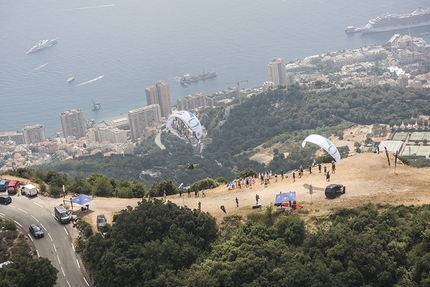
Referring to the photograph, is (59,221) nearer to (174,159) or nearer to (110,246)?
(110,246)

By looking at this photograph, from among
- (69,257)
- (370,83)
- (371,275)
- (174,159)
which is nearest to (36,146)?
(174,159)

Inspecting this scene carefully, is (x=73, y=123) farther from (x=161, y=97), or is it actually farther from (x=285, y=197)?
(x=285, y=197)

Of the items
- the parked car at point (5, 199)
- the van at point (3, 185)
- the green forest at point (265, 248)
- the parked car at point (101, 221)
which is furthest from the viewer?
the van at point (3, 185)

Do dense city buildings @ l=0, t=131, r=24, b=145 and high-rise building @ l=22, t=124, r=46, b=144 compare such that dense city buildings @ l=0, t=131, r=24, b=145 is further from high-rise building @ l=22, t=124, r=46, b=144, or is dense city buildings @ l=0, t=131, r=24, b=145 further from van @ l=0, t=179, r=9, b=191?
van @ l=0, t=179, r=9, b=191

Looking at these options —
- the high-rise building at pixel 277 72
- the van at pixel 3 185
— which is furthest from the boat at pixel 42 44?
the van at pixel 3 185

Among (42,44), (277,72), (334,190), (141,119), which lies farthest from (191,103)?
(334,190)

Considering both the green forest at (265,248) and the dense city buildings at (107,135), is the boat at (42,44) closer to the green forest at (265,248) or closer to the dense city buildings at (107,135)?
the dense city buildings at (107,135)

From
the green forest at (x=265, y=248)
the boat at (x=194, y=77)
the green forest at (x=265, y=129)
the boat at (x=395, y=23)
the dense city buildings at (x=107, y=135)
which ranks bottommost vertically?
the dense city buildings at (x=107, y=135)
